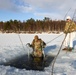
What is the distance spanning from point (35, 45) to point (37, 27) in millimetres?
55034

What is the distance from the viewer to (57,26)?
6344 cm

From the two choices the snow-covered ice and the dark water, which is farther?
the dark water

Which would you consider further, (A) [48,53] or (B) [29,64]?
(A) [48,53]

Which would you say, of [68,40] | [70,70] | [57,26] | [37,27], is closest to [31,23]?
[37,27]

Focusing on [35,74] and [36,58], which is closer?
[35,74]

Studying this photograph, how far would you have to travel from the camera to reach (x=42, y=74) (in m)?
5.85

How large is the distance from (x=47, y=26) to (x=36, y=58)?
179 feet

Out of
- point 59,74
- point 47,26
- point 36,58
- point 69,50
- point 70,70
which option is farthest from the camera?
point 47,26

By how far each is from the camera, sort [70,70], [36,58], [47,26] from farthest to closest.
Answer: [47,26]
[36,58]
[70,70]

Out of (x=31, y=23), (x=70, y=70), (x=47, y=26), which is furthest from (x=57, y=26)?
(x=70, y=70)

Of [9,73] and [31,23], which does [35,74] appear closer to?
[9,73]

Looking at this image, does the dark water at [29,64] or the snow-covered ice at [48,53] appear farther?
the dark water at [29,64]

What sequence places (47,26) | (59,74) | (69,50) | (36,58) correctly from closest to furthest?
(59,74) → (36,58) → (69,50) → (47,26)

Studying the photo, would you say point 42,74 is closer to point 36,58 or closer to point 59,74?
point 59,74
